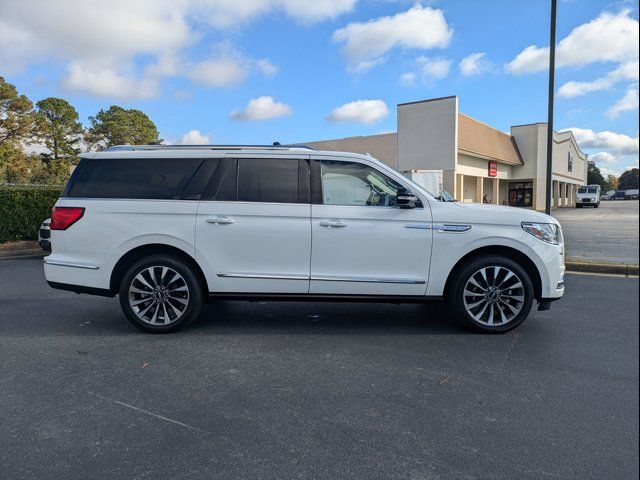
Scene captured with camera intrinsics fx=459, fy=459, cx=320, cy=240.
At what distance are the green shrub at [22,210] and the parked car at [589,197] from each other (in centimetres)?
4486

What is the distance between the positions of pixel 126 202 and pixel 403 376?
337 cm

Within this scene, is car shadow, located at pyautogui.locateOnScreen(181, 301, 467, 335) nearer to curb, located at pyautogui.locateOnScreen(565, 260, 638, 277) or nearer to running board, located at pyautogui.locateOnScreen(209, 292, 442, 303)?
running board, located at pyautogui.locateOnScreen(209, 292, 442, 303)

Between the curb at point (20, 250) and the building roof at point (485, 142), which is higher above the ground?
the building roof at point (485, 142)

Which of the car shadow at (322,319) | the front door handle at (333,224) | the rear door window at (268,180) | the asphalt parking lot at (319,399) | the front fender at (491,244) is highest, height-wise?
the rear door window at (268,180)

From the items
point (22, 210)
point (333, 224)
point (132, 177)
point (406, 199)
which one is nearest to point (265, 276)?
point (333, 224)

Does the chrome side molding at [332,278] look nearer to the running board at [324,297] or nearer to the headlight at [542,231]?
the running board at [324,297]

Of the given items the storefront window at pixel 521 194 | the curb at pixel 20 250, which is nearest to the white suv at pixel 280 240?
the curb at pixel 20 250

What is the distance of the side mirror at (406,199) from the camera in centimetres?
476

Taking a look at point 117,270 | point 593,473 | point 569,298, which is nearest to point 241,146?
point 117,270

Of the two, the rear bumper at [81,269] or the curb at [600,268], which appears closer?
the rear bumper at [81,269]

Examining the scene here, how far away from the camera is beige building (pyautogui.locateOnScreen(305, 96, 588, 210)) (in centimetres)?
3008

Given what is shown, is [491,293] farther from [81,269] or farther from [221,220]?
[81,269]

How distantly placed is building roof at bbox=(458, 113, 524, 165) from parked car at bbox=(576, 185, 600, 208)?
7.54m

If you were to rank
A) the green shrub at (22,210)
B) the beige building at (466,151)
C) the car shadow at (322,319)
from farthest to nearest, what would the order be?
the beige building at (466,151)
the green shrub at (22,210)
the car shadow at (322,319)
